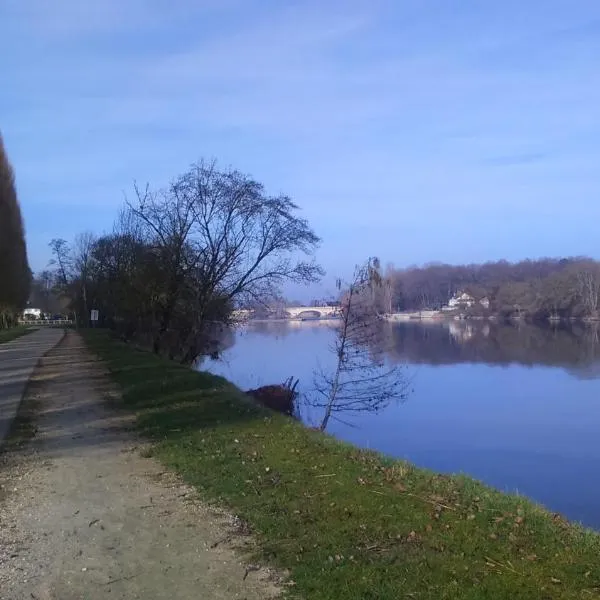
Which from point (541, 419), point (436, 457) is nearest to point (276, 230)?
point (541, 419)

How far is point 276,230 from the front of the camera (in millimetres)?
28688

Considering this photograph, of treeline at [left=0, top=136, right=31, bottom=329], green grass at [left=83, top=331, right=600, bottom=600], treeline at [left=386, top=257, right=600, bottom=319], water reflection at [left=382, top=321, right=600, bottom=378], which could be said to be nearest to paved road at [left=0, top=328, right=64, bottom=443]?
green grass at [left=83, top=331, right=600, bottom=600]

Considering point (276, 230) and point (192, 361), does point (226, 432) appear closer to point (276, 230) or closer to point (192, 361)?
point (276, 230)

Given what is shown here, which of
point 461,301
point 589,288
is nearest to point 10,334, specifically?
point 461,301

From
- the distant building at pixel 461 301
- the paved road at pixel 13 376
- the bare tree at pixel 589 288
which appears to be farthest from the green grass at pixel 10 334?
the bare tree at pixel 589 288

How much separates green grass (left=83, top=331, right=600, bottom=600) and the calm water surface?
13.0 feet

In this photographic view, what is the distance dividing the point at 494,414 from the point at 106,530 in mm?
15910

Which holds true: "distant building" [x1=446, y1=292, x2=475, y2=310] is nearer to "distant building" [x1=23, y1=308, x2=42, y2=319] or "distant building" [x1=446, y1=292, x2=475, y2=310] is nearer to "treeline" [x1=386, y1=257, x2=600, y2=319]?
"treeline" [x1=386, y1=257, x2=600, y2=319]

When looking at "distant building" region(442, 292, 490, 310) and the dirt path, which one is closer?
the dirt path

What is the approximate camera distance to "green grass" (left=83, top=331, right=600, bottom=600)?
4.60 meters

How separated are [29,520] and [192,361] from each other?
25.0 metres

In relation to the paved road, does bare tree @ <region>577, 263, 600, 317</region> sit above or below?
above

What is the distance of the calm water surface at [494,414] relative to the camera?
13344 millimetres

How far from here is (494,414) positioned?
20.2m
